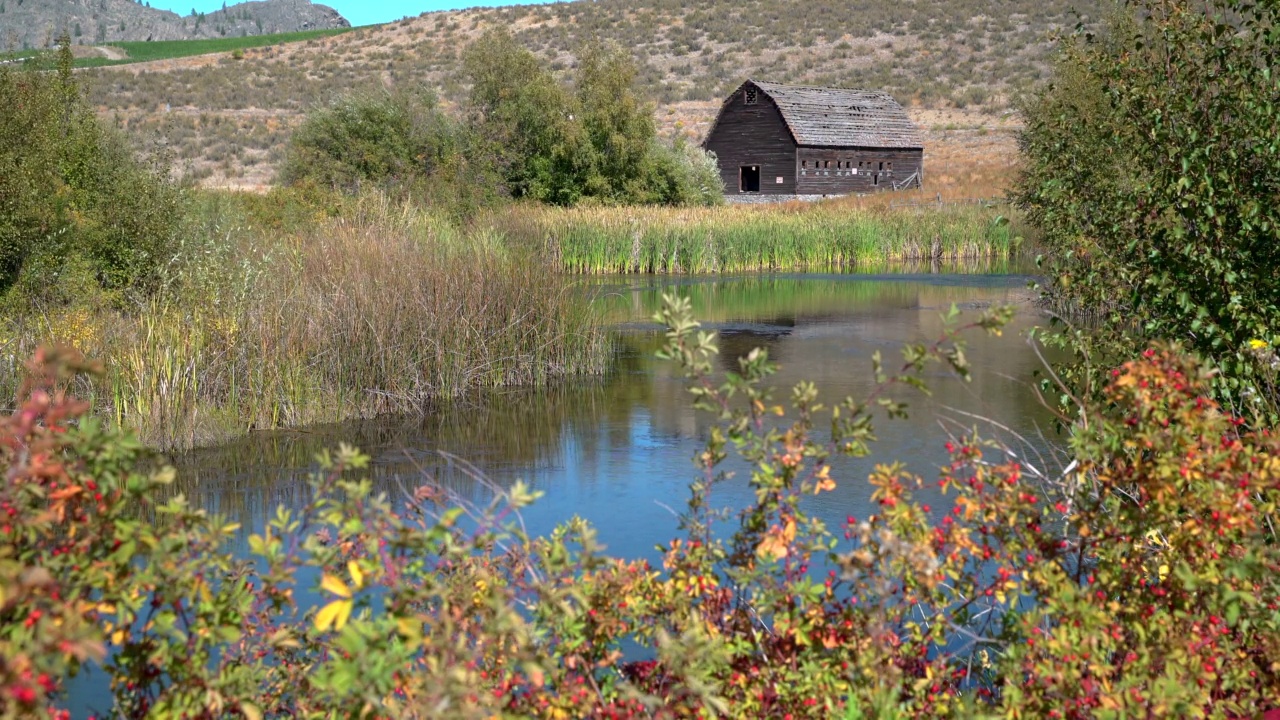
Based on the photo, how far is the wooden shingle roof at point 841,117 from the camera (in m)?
46.5

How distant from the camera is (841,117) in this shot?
4819 cm

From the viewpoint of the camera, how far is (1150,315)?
630cm

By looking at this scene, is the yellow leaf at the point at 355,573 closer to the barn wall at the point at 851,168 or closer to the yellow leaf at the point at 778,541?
the yellow leaf at the point at 778,541

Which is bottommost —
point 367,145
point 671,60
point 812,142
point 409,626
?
point 409,626

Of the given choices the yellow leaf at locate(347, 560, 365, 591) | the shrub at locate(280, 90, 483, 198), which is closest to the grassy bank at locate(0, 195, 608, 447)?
the yellow leaf at locate(347, 560, 365, 591)

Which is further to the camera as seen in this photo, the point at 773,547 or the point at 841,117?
the point at 841,117

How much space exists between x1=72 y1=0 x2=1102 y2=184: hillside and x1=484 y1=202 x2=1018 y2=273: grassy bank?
98.1 feet

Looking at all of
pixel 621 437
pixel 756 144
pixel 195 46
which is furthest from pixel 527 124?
pixel 195 46

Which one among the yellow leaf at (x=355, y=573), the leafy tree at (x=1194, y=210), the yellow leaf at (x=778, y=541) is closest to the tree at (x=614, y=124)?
the leafy tree at (x=1194, y=210)

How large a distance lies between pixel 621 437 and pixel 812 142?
36780 mm

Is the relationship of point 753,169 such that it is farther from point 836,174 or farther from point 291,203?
point 291,203

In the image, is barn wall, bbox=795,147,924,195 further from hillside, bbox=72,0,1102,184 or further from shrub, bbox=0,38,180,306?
shrub, bbox=0,38,180,306

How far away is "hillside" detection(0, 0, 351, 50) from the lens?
157 m

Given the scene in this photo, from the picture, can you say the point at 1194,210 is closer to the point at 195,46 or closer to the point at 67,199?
the point at 67,199
